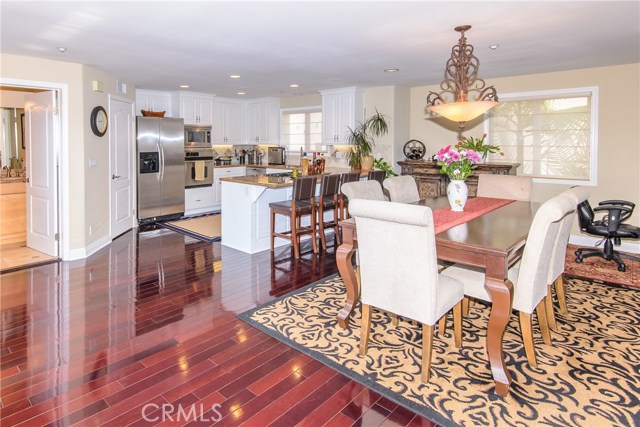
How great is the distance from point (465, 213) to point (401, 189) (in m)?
0.86

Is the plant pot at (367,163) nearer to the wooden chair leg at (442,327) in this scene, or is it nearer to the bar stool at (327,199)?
the bar stool at (327,199)

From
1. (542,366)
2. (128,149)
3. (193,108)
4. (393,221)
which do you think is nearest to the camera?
(393,221)

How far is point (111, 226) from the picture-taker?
6.04m

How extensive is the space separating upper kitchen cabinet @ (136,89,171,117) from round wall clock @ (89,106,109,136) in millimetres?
2001

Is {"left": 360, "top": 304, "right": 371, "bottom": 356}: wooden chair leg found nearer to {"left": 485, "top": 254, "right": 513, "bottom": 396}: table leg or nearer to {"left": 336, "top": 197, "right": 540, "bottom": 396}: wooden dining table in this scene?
{"left": 336, "top": 197, "right": 540, "bottom": 396}: wooden dining table

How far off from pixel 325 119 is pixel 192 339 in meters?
5.24

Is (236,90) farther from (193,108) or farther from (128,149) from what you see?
(128,149)

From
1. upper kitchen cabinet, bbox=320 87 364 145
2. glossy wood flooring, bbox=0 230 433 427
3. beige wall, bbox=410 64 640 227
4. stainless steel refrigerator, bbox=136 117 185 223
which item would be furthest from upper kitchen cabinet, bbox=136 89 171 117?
beige wall, bbox=410 64 640 227

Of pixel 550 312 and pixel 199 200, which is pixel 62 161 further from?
pixel 550 312

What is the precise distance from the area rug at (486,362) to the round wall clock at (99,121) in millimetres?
3501

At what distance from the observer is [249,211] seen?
5387 millimetres

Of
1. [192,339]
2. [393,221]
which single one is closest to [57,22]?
[192,339]

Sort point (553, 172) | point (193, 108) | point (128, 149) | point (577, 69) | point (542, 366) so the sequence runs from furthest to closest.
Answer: point (193, 108) → point (128, 149) → point (553, 172) → point (577, 69) → point (542, 366)

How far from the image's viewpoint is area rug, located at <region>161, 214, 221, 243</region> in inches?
248
